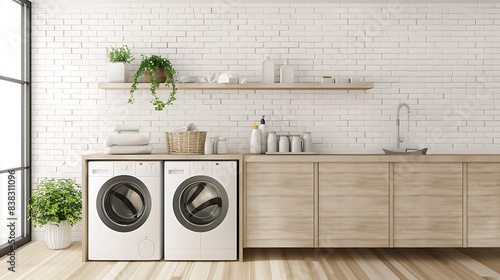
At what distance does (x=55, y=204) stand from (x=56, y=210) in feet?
0.19

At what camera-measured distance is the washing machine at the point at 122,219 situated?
2.93m

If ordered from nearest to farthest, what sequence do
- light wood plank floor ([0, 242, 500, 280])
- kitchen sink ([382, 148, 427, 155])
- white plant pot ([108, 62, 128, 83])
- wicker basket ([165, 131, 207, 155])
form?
light wood plank floor ([0, 242, 500, 280]) < wicker basket ([165, 131, 207, 155]) < kitchen sink ([382, 148, 427, 155]) < white plant pot ([108, 62, 128, 83])

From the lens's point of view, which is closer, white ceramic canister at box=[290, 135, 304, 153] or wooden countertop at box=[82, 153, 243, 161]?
wooden countertop at box=[82, 153, 243, 161]

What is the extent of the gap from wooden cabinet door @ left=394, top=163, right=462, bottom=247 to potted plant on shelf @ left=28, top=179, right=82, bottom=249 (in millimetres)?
2869

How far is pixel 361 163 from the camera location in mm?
2994

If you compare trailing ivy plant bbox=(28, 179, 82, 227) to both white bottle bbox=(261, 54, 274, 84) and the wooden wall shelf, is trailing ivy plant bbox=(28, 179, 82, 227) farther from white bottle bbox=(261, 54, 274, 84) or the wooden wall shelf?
white bottle bbox=(261, 54, 274, 84)

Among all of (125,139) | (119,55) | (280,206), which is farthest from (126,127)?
(280,206)

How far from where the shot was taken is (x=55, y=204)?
10.3ft

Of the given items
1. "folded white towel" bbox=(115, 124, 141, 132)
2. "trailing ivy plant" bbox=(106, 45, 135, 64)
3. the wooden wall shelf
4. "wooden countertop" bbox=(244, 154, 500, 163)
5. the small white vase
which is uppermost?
"trailing ivy plant" bbox=(106, 45, 135, 64)

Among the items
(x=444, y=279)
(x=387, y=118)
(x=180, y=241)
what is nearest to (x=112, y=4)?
(x=180, y=241)

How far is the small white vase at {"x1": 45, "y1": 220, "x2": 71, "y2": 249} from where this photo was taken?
3229mm

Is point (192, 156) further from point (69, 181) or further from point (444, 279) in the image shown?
point (444, 279)

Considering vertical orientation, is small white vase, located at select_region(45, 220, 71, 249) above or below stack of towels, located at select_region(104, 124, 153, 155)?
below

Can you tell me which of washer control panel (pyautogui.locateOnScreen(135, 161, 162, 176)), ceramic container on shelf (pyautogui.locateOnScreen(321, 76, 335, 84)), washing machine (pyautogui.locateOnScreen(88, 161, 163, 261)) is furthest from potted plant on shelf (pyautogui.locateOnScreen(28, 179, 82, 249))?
ceramic container on shelf (pyautogui.locateOnScreen(321, 76, 335, 84))
